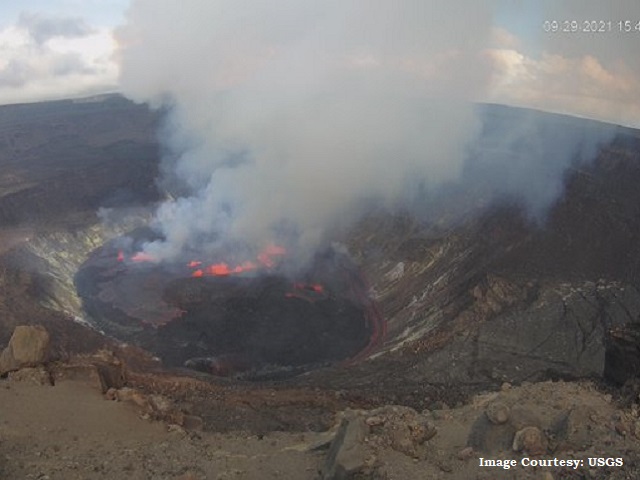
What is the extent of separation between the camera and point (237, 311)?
4666cm

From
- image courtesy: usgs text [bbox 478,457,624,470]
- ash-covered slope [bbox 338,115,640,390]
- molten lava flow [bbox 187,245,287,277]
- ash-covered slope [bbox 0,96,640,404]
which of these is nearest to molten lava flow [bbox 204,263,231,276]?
molten lava flow [bbox 187,245,287,277]

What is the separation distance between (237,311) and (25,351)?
29.4m

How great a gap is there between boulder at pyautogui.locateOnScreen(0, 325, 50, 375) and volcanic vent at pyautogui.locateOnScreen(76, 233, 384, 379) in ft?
61.9

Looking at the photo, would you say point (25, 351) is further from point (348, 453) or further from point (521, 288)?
point (521, 288)

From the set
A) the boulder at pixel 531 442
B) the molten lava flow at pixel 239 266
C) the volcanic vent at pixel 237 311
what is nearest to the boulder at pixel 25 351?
the boulder at pixel 531 442

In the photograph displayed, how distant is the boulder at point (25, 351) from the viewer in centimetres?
1731

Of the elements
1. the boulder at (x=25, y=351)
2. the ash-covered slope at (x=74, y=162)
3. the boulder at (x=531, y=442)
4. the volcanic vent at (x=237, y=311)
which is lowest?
the volcanic vent at (x=237, y=311)

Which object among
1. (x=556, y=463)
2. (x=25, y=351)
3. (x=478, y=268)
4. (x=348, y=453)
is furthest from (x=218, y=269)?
(x=556, y=463)

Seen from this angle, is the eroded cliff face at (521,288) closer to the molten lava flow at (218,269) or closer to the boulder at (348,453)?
the boulder at (348,453)

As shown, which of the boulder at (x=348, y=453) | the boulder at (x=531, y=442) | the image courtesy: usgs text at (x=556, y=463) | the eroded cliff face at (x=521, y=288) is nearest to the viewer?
the image courtesy: usgs text at (x=556, y=463)

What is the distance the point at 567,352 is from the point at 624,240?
14.2m

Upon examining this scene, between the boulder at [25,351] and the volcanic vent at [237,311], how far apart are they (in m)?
18.9

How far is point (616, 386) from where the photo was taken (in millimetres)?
18500

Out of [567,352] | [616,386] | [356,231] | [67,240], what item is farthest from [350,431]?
[67,240]
